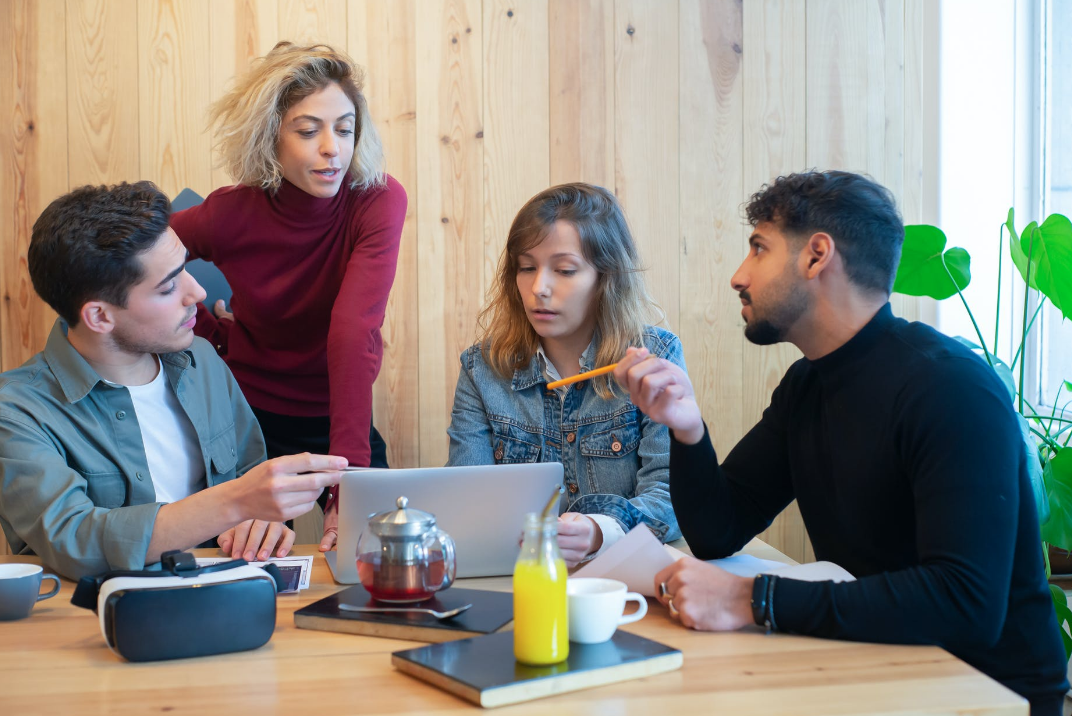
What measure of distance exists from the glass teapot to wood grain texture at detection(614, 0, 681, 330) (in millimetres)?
1771

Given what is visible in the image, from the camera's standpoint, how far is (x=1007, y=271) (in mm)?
2828

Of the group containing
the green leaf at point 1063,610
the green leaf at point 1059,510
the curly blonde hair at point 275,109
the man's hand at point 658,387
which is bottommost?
the green leaf at point 1063,610

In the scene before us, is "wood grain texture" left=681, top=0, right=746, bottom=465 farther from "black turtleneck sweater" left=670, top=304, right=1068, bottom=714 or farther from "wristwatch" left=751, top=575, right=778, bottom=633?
"wristwatch" left=751, top=575, right=778, bottom=633

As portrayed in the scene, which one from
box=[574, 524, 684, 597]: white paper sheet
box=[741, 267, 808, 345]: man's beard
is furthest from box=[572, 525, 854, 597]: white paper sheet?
box=[741, 267, 808, 345]: man's beard

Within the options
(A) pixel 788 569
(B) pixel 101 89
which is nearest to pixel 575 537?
(A) pixel 788 569

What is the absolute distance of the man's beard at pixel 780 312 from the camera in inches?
57.7

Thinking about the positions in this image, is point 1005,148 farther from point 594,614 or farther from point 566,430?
point 594,614

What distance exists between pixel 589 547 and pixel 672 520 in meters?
0.28

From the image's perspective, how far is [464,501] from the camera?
4.37ft

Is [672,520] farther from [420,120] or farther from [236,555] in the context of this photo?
[420,120]

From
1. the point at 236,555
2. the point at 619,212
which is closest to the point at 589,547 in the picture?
the point at 236,555

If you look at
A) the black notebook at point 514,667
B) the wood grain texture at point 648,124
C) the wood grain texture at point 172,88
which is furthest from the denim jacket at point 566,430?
the wood grain texture at point 172,88

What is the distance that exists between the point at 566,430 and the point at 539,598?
0.98 m

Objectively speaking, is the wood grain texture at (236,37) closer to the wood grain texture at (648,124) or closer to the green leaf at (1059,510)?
the wood grain texture at (648,124)
